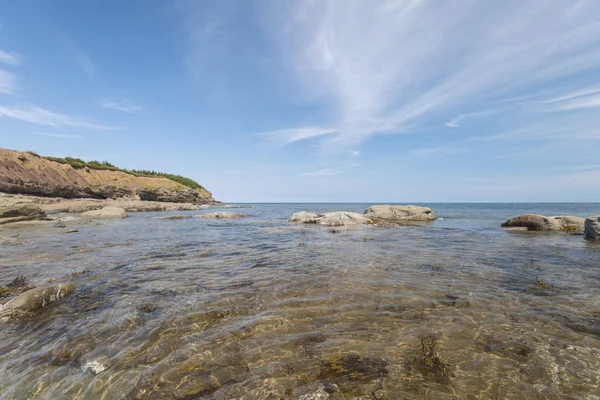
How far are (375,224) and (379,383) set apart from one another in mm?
→ 21598

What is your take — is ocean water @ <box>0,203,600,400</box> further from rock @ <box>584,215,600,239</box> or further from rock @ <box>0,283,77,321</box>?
rock @ <box>584,215,600,239</box>

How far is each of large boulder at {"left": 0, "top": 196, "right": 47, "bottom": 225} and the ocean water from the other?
1755cm

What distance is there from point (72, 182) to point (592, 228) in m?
76.8

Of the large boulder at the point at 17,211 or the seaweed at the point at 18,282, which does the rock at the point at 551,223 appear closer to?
the seaweed at the point at 18,282

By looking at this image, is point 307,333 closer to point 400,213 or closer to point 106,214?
point 400,213

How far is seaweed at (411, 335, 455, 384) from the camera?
334cm

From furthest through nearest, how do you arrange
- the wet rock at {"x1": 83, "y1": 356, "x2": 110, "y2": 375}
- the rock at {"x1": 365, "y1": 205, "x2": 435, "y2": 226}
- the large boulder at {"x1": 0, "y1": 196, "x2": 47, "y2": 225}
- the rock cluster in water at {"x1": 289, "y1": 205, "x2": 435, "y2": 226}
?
the rock at {"x1": 365, "y1": 205, "x2": 435, "y2": 226}, the rock cluster in water at {"x1": 289, "y1": 205, "x2": 435, "y2": 226}, the large boulder at {"x1": 0, "y1": 196, "x2": 47, "y2": 225}, the wet rock at {"x1": 83, "y1": 356, "x2": 110, "y2": 375}

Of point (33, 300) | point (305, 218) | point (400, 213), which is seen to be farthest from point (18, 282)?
point (400, 213)

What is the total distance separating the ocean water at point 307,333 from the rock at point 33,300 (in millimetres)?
289

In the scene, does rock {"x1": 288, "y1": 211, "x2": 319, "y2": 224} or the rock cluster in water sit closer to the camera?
the rock cluster in water

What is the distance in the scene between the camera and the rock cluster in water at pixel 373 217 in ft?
79.4

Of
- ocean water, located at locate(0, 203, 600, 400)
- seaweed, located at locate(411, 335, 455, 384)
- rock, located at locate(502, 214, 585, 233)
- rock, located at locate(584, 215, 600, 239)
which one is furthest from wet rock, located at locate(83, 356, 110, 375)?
rock, located at locate(502, 214, 585, 233)

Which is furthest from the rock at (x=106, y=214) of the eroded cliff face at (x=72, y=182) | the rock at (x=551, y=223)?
the rock at (x=551, y=223)

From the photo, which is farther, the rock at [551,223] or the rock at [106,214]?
the rock at [106,214]
